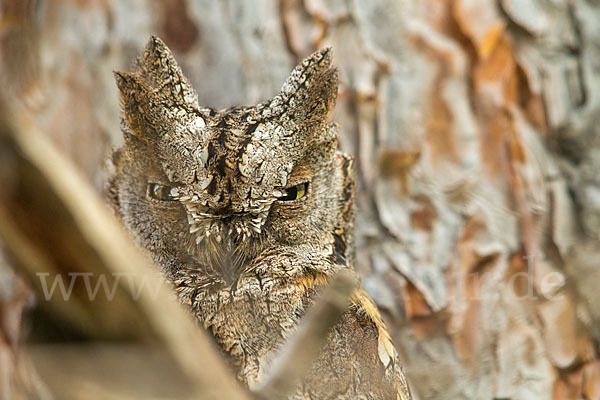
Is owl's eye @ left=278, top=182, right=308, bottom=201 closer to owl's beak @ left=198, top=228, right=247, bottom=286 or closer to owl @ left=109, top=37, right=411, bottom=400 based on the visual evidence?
owl @ left=109, top=37, right=411, bottom=400

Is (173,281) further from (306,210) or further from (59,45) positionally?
(59,45)

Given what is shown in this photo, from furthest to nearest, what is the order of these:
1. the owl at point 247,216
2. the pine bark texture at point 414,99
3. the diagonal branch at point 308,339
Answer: the pine bark texture at point 414,99 → the owl at point 247,216 → the diagonal branch at point 308,339

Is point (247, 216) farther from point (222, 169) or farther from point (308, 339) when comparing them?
point (308, 339)

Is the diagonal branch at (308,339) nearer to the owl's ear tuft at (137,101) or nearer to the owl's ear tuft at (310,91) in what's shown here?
the owl's ear tuft at (310,91)

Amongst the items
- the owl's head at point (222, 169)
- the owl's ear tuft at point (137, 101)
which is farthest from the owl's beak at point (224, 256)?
the owl's ear tuft at point (137, 101)

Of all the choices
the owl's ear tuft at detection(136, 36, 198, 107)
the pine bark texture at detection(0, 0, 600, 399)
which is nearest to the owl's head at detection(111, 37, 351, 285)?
the owl's ear tuft at detection(136, 36, 198, 107)

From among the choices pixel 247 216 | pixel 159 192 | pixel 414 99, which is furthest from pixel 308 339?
pixel 414 99
